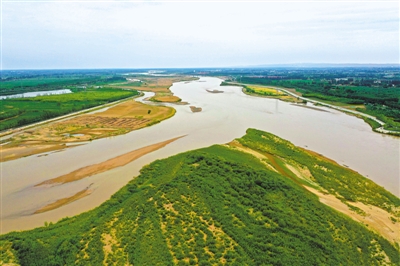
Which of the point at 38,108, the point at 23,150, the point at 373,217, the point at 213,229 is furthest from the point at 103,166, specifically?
the point at 38,108

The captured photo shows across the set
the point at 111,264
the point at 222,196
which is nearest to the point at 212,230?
the point at 222,196

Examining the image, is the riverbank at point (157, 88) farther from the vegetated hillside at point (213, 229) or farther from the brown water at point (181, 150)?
the vegetated hillside at point (213, 229)

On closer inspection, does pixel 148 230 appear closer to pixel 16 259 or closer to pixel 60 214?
pixel 16 259

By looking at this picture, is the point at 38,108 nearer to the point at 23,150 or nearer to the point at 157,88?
the point at 23,150

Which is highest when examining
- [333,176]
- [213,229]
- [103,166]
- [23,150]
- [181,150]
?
[23,150]

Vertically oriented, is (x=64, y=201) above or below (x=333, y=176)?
below

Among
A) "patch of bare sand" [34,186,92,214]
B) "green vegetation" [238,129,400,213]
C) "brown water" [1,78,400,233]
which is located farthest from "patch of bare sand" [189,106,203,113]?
"patch of bare sand" [34,186,92,214]

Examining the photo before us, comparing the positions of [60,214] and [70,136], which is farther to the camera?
[70,136]

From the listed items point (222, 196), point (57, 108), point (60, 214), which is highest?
point (57, 108)

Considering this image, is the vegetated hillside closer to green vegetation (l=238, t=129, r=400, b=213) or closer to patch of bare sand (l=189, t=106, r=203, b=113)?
green vegetation (l=238, t=129, r=400, b=213)
